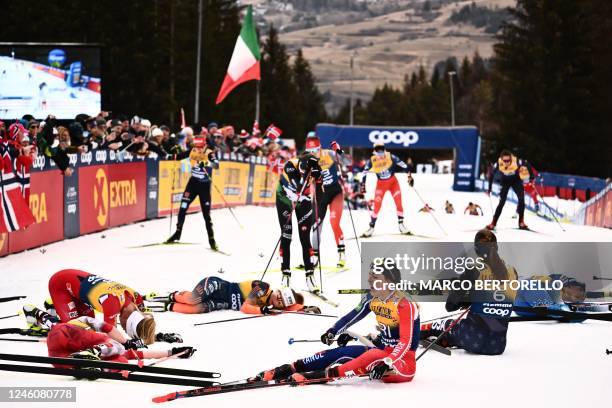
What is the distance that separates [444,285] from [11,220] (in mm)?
8957

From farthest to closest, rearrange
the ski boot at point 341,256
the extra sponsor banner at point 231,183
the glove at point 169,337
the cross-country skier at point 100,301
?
the extra sponsor banner at point 231,183, the ski boot at point 341,256, the glove at point 169,337, the cross-country skier at point 100,301

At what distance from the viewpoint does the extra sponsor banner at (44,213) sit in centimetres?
1836

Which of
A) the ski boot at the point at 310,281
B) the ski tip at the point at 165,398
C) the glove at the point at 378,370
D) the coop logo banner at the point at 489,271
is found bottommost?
the ski boot at the point at 310,281

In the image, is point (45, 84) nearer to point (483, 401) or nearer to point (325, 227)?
point (325, 227)

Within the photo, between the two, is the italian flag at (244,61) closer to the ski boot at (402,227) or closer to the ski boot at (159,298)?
the ski boot at (402,227)

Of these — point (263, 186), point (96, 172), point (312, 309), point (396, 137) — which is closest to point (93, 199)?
point (96, 172)

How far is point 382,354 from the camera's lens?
8875 millimetres

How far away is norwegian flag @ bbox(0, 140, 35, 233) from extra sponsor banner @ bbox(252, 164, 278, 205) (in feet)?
55.6

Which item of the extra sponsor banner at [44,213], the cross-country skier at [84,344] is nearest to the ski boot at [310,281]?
the cross-country skier at [84,344]

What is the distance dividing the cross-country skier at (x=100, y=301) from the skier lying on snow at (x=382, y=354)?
5.56 ft

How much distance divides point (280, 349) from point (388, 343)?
1930 mm

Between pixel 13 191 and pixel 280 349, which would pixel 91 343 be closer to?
pixel 280 349

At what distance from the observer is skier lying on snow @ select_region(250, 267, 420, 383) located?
28.8ft

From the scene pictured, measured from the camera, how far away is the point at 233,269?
17.4m
